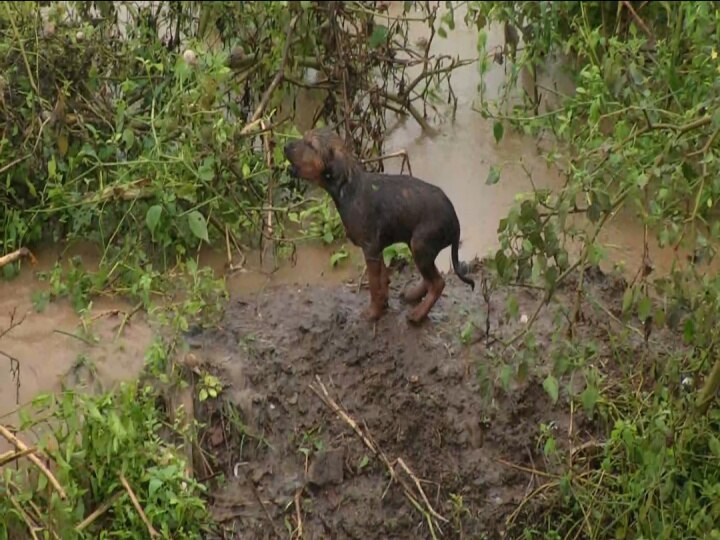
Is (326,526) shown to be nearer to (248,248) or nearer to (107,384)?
(107,384)

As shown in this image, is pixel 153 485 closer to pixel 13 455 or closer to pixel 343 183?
pixel 13 455

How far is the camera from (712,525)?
3.66 meters

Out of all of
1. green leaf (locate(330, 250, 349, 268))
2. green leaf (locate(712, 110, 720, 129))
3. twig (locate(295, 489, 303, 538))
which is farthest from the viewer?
green leaf (locate(330, 250, 349, 268))

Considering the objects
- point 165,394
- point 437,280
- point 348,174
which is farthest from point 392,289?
point 165,394

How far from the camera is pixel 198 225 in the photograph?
15.3ft

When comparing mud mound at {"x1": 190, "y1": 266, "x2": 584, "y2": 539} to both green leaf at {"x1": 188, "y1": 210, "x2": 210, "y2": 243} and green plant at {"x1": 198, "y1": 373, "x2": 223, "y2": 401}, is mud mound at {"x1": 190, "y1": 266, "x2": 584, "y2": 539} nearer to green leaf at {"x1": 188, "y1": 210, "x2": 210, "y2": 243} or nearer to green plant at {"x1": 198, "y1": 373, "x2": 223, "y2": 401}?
green plant at {"x1": 198, "y1": 373, "x2": 223, "y2": 401}

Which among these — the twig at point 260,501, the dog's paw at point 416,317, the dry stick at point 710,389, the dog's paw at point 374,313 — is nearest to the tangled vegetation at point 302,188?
the dry stick at point 710,389

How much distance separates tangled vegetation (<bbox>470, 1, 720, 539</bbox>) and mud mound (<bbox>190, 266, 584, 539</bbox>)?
22 centimetres

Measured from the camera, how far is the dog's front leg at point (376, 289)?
4152 mm

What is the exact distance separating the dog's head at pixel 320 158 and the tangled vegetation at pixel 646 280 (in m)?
0.51

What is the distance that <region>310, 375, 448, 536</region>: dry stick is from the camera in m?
3.99

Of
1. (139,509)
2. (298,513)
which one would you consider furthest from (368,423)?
(139,509)

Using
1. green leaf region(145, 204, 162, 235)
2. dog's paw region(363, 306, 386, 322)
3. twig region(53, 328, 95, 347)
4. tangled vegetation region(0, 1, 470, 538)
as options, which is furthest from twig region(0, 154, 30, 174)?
dog's paw region(363, 306, 386, 322)

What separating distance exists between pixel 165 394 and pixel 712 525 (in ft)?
5.88
